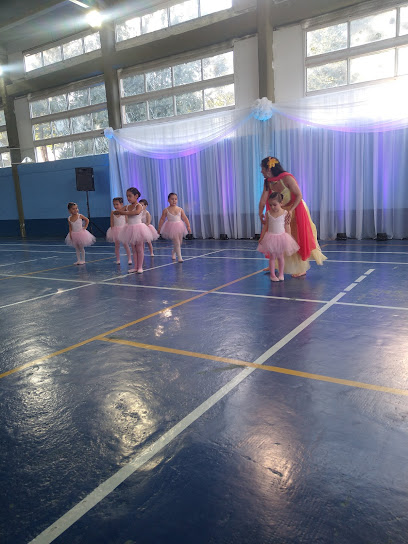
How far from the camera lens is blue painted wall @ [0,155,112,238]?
15.4m

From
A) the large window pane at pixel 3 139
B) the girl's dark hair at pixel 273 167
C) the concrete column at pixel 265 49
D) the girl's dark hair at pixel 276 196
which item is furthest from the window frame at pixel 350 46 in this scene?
the large window pane at pixel 3 139

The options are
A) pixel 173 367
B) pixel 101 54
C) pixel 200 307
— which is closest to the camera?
pixel 173 367

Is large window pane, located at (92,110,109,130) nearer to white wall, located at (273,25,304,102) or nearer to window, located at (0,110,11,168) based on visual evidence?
window, located at (0,110,11,168)

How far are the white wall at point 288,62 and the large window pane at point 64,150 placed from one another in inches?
347

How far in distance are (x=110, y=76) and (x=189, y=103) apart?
3.30 meters

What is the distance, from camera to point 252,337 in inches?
143

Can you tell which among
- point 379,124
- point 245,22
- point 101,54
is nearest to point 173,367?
point 379,124

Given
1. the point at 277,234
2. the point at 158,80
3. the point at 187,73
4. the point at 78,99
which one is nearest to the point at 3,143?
the point at 78,99

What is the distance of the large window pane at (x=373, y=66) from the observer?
32.1 ft

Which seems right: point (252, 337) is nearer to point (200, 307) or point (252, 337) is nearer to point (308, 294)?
point (200, 307)

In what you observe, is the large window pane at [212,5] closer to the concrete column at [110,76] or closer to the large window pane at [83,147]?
the concrete column at [110,76]

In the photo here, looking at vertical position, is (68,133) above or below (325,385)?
above

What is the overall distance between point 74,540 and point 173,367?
1.57m

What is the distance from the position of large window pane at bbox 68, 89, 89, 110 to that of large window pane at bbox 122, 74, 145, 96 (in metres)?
1.94
